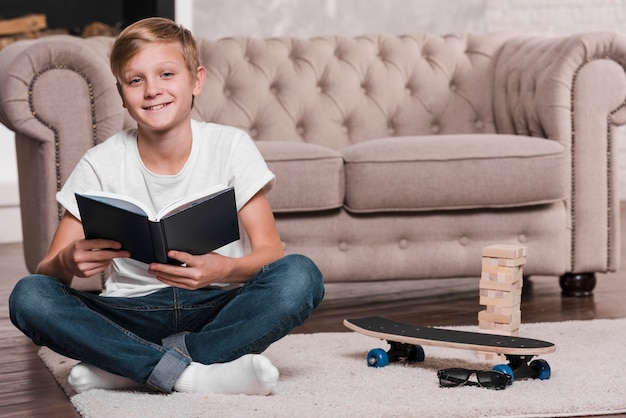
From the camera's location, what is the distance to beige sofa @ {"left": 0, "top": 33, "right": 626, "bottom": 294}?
249 cm

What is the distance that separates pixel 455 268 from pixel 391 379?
2.94 ft

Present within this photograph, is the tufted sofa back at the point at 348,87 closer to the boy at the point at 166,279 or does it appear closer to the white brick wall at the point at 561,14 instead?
the boy at the point at 166,279

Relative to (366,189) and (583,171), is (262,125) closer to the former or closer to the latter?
A: (366,189)

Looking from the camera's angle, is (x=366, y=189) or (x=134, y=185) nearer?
(x=134, y=185)

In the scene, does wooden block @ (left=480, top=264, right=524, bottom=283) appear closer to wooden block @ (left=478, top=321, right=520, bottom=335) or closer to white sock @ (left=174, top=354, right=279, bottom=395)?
wooden block @ (left=478, top=321, right=520, bottom=335)

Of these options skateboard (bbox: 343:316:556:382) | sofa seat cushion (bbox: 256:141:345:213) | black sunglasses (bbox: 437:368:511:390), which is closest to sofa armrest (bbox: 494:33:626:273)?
sofa seat cushion (bbox: 256:141:345:213)

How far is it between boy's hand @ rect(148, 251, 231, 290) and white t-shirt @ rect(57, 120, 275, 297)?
20 centimetres

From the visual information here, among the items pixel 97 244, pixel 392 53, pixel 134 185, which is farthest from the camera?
pixel 392 53

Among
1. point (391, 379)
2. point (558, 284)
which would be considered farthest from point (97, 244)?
point (558, 284)

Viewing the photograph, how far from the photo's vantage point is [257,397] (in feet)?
5.53

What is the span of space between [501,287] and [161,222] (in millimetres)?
760

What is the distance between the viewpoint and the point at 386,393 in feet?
5.64

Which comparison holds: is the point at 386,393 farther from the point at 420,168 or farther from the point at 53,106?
the point at 53,106

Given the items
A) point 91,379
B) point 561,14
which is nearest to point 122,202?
point 91,379
